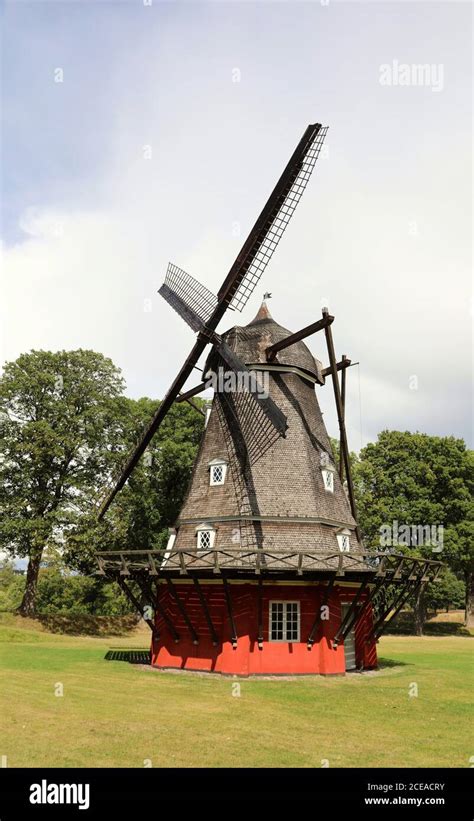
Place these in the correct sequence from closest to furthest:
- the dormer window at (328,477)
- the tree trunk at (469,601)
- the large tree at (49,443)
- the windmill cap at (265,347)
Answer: the dormer window at (328,477) → the windmill cap at (265,347) → the large tree at (49,443) → the tree trunk at (469,601)

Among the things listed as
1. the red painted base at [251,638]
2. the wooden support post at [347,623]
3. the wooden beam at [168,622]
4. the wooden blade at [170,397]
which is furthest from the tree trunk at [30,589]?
the wooden support post at [347,623]

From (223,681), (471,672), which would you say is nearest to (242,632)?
(223,681)

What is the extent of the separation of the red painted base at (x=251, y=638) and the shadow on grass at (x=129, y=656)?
9.10 feet

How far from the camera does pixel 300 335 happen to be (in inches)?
787

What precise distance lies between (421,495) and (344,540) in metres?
23.8

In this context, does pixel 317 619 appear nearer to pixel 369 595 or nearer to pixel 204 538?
pixel 369 595

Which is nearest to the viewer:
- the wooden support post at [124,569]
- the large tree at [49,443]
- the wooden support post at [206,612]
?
the wooden support post at [206,612]

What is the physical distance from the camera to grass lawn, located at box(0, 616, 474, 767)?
30.7ft

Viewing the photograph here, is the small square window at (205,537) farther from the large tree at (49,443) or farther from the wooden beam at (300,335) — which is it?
the large tree at (49,443)

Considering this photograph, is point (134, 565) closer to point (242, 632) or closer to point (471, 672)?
point (242, 632)

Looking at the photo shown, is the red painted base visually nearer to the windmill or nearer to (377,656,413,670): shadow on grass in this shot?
the windmill

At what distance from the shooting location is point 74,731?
10.6 metres

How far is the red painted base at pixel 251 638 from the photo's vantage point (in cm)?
1758
